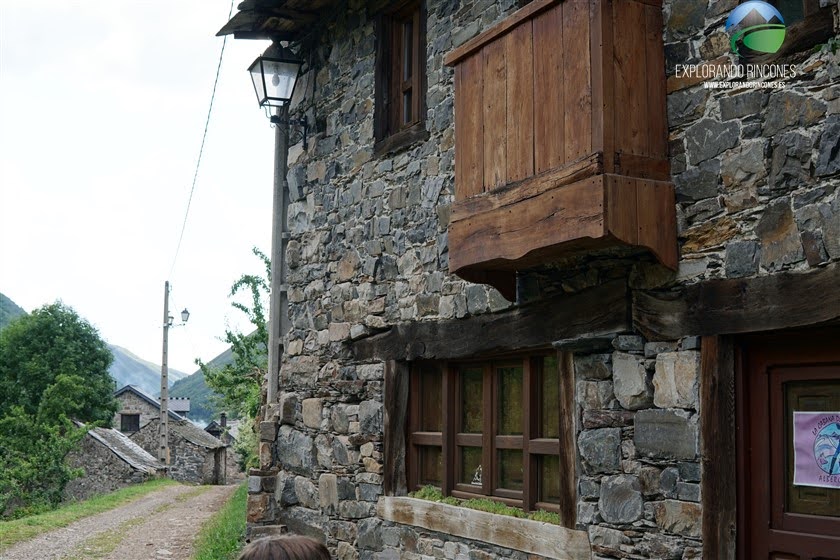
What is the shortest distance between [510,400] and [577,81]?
7.74 ft

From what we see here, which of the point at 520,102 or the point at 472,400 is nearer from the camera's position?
the point at 520,102

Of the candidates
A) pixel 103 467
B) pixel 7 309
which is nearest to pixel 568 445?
pixel 103 467

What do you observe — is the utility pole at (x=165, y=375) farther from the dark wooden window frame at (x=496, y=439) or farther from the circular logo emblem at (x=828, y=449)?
the circular logo emblem at (x=828, y=449)

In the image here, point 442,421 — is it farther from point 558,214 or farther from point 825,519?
point 825,519

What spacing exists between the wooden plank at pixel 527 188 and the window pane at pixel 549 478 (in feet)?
5.07

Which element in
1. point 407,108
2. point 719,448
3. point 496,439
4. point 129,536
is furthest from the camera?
point 129,536

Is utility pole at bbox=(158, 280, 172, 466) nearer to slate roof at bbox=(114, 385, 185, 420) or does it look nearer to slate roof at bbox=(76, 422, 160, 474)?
slate roof at bbox=(76, 422, 160, 474)

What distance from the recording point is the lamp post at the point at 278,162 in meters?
8.48

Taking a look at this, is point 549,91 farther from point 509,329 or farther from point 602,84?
point 509,329

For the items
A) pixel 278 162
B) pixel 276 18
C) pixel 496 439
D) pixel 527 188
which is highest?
pixel 276 18

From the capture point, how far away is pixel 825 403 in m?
4.16

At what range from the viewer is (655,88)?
4.70m

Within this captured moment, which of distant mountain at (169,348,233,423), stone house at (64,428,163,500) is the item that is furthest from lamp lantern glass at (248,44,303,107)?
distant mountain at (169,348,233,423)

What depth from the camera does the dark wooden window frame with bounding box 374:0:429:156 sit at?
7.11 meters
